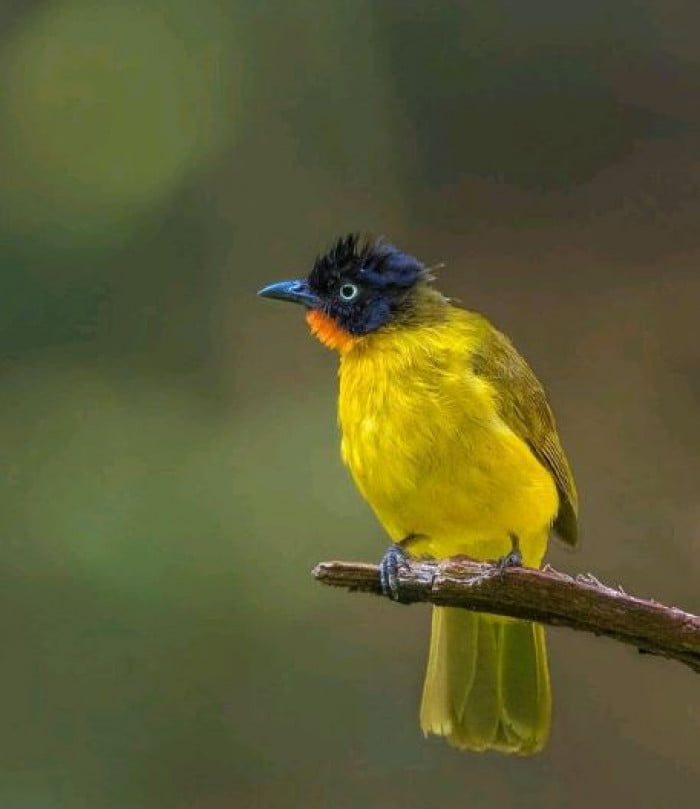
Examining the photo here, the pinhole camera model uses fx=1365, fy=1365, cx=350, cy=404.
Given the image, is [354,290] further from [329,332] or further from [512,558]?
[512,558]

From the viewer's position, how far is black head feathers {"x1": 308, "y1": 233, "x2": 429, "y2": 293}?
9.18 ft

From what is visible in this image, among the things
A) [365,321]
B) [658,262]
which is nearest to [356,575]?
[365,321]

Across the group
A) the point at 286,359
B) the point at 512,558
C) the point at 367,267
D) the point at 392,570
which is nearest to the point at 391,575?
the point at 392,570

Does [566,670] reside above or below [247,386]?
below

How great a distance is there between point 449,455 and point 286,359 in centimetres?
175

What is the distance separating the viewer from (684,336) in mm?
4188

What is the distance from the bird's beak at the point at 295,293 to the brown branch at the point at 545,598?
76cm

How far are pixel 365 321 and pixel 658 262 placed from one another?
1.75 meters

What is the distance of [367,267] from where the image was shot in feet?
9.23

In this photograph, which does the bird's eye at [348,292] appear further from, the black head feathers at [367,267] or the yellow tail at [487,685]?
the yellow tail at [487,685]

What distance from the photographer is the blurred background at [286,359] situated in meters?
3.87

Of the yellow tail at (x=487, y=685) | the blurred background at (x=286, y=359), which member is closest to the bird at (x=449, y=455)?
the yellow tail at (x=487, y=685)

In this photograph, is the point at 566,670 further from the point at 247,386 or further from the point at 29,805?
the point at 29,805

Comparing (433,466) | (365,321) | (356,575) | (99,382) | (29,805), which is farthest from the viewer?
(99,382)
